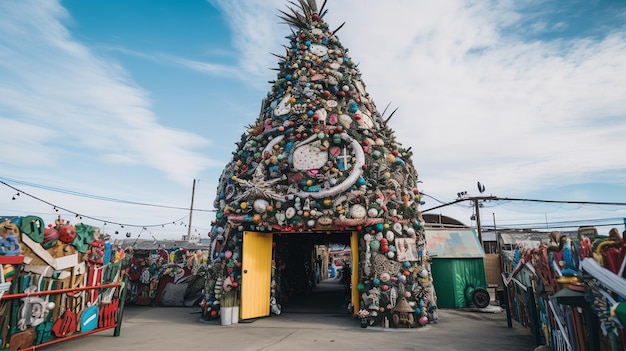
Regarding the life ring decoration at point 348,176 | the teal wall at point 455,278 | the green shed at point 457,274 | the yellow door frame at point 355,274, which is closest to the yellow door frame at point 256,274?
the life ring decoration at point 348,176

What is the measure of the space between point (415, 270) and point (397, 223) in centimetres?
139

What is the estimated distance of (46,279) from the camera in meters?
6.47

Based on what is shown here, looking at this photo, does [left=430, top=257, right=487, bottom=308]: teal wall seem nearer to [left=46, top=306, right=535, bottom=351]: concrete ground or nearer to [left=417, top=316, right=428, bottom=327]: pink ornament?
[left=46, top=306, right=535, bottom=351]: concrete ground

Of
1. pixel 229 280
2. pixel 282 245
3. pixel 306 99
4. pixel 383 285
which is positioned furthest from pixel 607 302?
pixel 282 245

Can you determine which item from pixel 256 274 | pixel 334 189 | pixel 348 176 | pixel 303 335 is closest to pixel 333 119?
pixel 348 176

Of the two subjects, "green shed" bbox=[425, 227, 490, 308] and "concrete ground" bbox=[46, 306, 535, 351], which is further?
"green shed" bbox=[425, 227, 490, 308]

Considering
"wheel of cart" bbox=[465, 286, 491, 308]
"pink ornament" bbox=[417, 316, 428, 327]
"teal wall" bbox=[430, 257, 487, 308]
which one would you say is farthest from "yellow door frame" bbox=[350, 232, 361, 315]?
"wheel of cart" bbox=[465, 286, 491, 308]

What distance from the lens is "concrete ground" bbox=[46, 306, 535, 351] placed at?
731 cm

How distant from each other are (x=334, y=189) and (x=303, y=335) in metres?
3.79

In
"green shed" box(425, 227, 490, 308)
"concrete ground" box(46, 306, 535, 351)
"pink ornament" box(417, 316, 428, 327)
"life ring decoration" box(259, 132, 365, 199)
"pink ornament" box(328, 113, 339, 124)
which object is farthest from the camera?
"green shed" box(425, 227, 490, 308)

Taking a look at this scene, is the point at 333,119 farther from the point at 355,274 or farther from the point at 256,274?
the point at 256,274

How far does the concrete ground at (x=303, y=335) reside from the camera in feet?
24.0

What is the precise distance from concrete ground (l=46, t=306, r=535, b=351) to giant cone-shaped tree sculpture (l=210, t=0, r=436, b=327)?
2.64ft

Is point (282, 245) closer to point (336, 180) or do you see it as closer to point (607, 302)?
point (336, 180)
